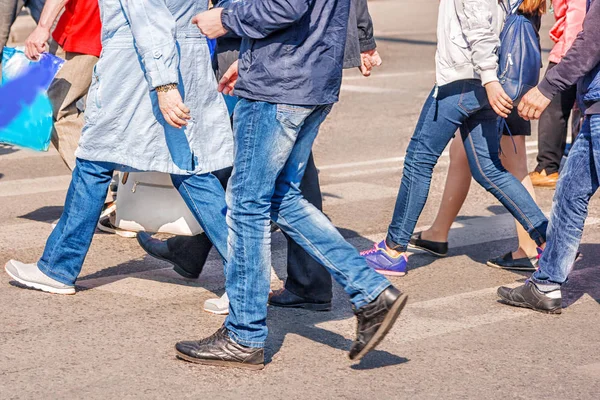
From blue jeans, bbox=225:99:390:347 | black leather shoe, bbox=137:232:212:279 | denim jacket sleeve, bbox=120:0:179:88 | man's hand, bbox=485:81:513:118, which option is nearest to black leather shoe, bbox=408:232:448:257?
man's hand, bbox=485:81:513:118

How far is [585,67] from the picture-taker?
4.70 meters

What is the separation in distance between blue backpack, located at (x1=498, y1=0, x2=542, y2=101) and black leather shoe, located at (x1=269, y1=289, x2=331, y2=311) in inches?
51.8

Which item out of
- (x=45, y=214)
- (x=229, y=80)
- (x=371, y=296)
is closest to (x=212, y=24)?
(x=229, y=80)

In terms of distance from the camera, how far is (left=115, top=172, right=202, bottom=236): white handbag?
16.9ft

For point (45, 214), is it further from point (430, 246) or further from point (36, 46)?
point (430, 246)

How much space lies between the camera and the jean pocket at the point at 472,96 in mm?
5398

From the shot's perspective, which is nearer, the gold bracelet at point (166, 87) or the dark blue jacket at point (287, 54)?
the dark blue jacket at point (287, 54)

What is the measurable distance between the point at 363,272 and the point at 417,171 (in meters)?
1.60

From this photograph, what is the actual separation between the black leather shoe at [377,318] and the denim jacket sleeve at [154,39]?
1.18 metres

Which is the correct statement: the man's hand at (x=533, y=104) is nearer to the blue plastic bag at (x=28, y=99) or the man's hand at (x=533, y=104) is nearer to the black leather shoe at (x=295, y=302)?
the black leather shoe at (x=295, y=302)

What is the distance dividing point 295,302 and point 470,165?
130 cm

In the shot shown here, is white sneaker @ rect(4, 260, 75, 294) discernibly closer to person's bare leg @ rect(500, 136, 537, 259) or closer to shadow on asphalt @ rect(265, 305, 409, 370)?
shadow on asphalt @ rect(265, 305, 409, 370)

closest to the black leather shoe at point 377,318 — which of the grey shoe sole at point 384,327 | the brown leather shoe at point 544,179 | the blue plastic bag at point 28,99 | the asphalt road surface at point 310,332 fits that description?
the grey shoe sole at point 384,327

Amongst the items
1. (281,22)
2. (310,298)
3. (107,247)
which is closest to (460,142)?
(310,298)
